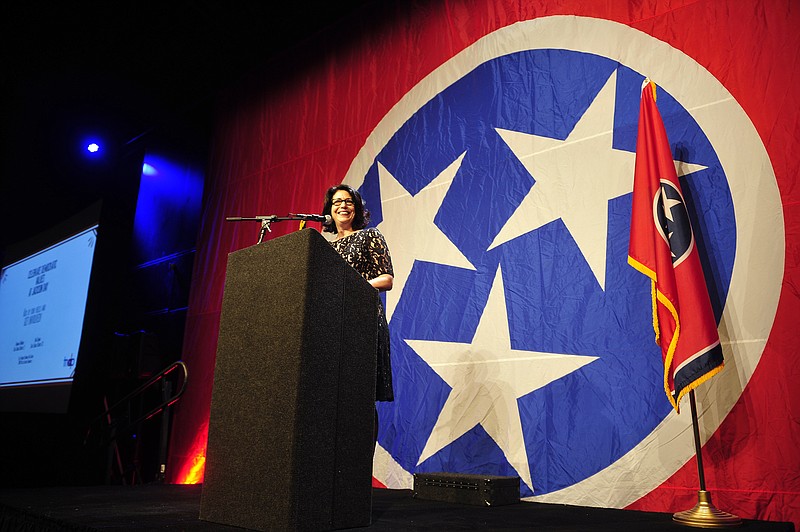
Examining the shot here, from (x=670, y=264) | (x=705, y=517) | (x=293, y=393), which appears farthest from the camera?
(x=670, y=264)

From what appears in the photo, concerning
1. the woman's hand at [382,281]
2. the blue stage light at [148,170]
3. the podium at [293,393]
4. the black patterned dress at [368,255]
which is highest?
the blue stage light at [148,170]

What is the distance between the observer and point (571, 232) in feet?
9.16

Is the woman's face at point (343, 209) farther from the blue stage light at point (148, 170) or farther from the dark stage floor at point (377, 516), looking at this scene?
the blue stage light at point (148, 170)

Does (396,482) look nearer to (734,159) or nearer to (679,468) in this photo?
(679,468)

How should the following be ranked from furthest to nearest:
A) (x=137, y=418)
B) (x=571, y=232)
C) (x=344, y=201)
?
(x=137, y=418), (x=571, y=232), (x=344, y=201)

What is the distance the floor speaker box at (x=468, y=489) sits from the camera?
2.38 m

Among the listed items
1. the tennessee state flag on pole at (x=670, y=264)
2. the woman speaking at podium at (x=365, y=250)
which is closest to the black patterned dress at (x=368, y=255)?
the woman speaking at podium at (x=365, y=250)

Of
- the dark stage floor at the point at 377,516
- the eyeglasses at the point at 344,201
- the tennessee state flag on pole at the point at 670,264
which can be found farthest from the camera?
the eyeglasses at the point at 344,201

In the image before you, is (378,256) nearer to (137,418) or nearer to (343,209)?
(343,209)

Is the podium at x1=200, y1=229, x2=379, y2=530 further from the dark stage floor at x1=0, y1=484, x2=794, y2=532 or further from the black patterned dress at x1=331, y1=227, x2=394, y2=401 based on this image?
the black patterned dress at x1=331, y1=227, x2=394, y2=401

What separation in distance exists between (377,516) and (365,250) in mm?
971

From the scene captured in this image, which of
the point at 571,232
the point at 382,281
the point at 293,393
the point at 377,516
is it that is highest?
the point at 571,232

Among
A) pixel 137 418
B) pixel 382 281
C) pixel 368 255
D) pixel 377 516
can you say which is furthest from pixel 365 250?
pixel 137 418

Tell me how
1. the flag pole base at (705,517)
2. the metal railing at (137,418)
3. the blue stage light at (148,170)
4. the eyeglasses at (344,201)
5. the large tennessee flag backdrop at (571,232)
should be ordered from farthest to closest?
the blue stage light at (148,170) < the metal railing at (137,418) < the eyeglasses at (344,201) < the large tennessee flag backdrop at (571,232) < the flag pole base at (705,517)
